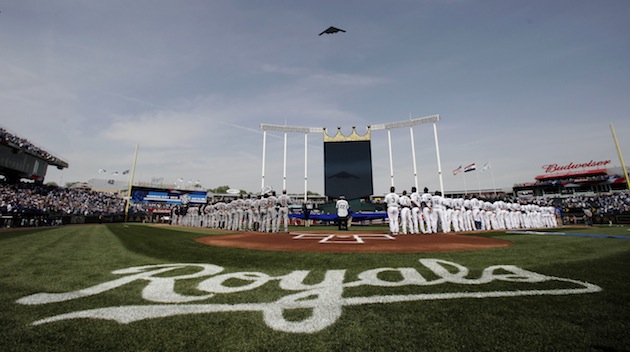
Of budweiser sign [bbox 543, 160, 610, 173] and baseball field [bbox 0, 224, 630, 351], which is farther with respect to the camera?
budweiser sign [bbox 543, 160, 610, 173]

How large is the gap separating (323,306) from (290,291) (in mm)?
628

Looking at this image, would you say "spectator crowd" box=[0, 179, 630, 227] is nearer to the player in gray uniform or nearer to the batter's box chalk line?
the player in gray uniform

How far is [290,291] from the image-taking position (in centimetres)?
306

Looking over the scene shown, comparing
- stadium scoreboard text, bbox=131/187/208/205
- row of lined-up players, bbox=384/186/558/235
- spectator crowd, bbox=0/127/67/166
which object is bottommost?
row of lined-up players, bbox=384/186/558/235

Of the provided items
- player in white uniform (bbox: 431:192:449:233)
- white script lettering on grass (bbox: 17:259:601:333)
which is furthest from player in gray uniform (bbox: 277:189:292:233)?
white script lettering on grass (bbox: 17:259:601:333)

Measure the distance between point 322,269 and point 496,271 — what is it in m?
2.62

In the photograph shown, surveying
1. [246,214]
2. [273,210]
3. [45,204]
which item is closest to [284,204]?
[273,210]

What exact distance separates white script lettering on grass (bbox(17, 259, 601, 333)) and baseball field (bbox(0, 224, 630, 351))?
18mm

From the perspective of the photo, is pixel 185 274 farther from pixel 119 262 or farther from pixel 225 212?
pixel 225 212

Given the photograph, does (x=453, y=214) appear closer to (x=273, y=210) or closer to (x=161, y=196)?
(x=273, y=210)

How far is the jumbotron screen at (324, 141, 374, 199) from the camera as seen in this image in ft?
145

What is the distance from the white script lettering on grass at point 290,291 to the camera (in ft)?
7.88

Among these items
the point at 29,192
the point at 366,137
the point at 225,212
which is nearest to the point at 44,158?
the point at 29,192

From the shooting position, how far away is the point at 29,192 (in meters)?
31.8
